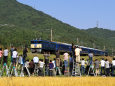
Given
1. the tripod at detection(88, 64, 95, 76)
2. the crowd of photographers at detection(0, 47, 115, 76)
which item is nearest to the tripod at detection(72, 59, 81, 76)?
the crowd of photographers at detection(0, 47, 115, 76)

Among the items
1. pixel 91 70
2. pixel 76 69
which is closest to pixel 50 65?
pixel 76 69

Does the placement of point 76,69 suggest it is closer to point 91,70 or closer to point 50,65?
point 50,65

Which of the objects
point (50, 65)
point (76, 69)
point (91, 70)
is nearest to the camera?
point (76, 69)

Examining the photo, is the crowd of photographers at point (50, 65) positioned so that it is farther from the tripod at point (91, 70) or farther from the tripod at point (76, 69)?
the tripod at point (76, 69)

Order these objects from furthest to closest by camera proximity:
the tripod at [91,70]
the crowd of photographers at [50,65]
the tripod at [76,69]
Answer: the tripod at [91,70] < the tripod at [76,69] < the crowd of photographers at [50,65]

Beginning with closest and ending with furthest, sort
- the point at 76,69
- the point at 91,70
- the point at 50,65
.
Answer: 1. the point at 76,69
2. the point at 50,65
3. the point at 91,70

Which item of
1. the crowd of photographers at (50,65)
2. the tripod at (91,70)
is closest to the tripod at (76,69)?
the crowd of photographers at (50,65)

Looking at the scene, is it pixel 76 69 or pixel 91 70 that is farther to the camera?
pixel 91 70

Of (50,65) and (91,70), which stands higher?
(50,65)

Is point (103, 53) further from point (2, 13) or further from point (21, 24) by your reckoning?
point (2, 13)

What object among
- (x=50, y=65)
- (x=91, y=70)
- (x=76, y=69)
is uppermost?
(x=50, y=65)

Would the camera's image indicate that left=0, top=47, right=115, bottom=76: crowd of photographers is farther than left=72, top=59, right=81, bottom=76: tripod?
No

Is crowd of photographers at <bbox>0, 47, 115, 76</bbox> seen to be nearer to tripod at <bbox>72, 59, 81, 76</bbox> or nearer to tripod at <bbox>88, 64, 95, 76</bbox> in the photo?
tripod at <bbox>88, 64, 95, 76</bbox>

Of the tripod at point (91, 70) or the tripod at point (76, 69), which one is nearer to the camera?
the tripod at point (76, 69)
